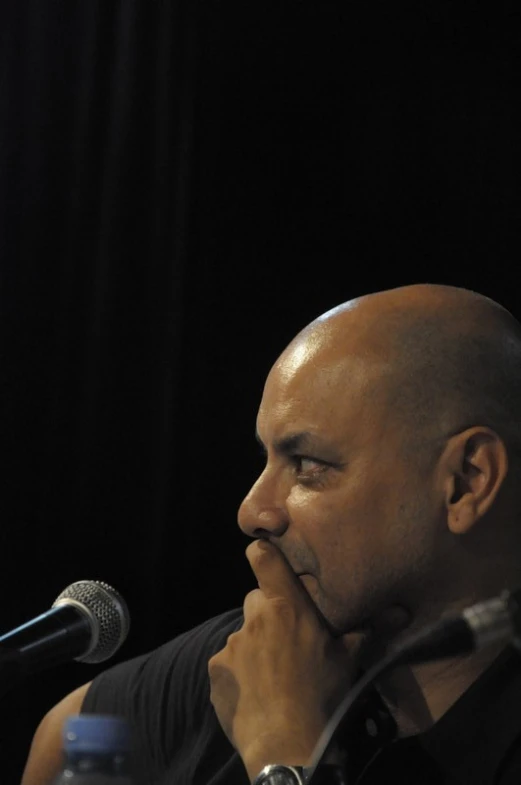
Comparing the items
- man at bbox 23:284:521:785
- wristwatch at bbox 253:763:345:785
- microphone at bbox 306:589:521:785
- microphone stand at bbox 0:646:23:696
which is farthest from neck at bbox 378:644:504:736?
microphone stand at bbox 0:646:23:696

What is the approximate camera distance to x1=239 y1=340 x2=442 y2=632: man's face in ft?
5.16

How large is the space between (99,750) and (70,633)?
0.38 m

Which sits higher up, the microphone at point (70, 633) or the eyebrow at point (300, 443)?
the eyebrow at point (300, 443)

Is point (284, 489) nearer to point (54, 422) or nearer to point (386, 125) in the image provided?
point (54, 422)

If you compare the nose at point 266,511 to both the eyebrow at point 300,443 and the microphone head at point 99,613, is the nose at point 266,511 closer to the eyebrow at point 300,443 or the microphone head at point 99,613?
the eyebrow at point 300,443

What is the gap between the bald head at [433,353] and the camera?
1581mm

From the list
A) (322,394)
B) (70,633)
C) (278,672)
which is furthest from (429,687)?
(70,633)

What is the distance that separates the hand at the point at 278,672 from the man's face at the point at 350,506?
0.03 metres

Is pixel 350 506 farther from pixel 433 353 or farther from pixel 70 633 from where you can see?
pixel 70 633

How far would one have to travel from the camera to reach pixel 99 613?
53.5 inches

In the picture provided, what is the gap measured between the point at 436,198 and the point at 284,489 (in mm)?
1411

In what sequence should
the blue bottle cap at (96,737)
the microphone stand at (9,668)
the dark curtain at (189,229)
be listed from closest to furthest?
the blue bottle cap at (96,737)
the microphone stand at (9,668)
the dark curtain at (189,229)

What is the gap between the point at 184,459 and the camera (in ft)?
9.23

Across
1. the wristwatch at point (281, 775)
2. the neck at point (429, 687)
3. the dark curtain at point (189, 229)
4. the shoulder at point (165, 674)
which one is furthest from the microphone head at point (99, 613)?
the dark curtain at point (189, 229)
